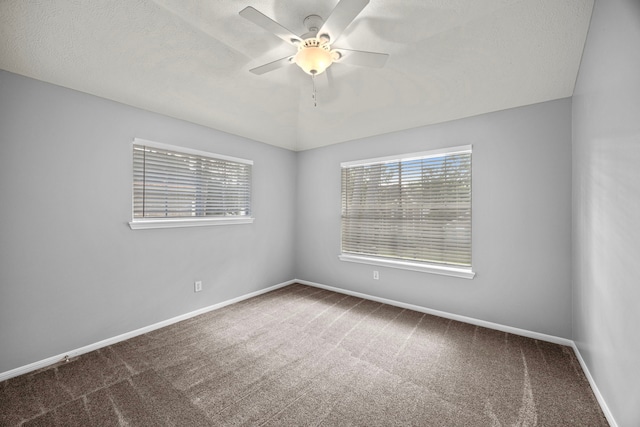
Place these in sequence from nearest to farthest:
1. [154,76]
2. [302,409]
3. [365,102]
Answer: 1. [302,409]
2. [154,76]
3. [365,102]

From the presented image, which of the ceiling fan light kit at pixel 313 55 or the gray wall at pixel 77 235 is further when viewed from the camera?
the gray wall at pixel 77 235

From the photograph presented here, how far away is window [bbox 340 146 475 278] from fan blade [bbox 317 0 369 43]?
6.68 feet

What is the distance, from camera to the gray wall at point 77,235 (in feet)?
6.64

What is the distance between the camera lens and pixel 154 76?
2.31 m

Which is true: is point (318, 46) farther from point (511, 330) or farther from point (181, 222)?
point (511, 330)

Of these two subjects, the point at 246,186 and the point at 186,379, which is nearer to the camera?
the point at 186,379

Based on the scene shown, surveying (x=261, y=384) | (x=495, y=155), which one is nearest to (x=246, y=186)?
(x=261, y=384)

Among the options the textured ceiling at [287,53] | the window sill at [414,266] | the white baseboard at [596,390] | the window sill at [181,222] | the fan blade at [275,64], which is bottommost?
the white baseboard at [596,390]

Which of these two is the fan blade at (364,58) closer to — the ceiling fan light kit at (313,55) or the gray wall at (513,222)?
the ceiling fan light kit at (313,55)

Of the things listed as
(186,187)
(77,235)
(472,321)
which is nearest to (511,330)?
(472,321)

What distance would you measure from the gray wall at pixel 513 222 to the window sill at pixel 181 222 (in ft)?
7.49

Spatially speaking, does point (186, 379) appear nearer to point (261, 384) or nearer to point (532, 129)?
point (261, 384)

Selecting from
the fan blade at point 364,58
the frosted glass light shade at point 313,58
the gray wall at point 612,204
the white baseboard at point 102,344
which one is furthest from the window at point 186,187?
the gray wall at point 612,204

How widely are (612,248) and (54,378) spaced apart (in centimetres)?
397
